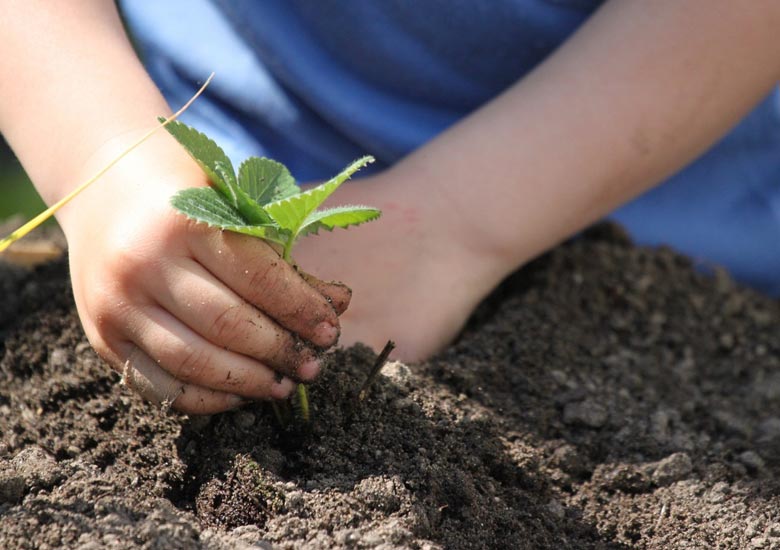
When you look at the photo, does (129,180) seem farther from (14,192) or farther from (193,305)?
(14,192)

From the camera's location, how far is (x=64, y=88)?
46.3 inches

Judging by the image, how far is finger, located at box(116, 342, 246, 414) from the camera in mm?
1004

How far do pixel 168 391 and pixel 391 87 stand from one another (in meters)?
0.92

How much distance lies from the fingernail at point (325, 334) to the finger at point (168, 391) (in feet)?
0.37

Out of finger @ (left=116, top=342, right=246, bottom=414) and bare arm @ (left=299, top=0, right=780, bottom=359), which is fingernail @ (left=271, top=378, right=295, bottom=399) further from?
bare arm @ (left=299, top=0, right=780, bottom=359)

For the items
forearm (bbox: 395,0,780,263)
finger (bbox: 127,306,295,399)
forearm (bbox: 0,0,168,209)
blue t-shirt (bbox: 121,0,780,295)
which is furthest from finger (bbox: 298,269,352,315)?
blue t-shirt (bbox: 121,0,780,295)

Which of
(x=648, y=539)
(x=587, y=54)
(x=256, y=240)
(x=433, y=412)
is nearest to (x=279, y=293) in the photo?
(x=256, y=240)

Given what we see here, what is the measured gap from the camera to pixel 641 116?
58.5 inches

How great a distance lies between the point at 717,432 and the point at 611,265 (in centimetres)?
37

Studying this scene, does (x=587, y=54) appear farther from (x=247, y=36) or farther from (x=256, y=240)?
(x=256, y=240)

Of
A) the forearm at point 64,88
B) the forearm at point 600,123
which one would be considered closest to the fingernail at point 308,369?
the forearm at point 64,88

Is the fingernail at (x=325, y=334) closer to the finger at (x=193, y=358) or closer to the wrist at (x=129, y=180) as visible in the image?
the finger at (x=193, y=358)

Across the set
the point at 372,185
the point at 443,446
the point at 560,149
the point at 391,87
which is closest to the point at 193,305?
the point at 443,446

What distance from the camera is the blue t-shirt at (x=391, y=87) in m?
1.67
